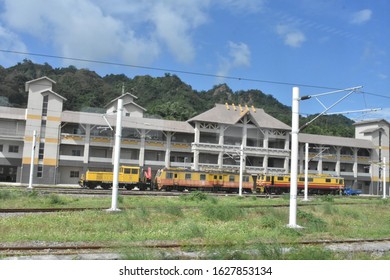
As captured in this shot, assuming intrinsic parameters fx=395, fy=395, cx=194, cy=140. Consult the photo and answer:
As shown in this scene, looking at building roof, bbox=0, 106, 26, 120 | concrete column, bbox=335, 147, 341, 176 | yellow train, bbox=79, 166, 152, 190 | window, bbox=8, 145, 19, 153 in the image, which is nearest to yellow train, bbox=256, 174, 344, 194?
yellow train, bbox=79, 166, 152, 190

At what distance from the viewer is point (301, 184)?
172 feet

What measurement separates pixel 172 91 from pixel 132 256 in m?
112

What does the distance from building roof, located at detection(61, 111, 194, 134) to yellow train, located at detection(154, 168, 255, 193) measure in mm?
14554

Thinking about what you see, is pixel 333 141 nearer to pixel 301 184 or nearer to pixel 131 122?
pixel 301 184

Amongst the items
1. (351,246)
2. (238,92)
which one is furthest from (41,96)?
(238,92)

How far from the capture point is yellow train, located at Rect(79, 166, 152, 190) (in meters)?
43.9

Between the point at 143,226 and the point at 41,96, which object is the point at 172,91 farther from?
the point at 143,226

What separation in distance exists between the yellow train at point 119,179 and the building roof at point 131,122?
14935 mm

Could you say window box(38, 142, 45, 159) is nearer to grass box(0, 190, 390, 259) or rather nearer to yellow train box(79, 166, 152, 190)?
yellow train box(79, 166, 152, 190)

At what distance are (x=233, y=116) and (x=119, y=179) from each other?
27.8 m

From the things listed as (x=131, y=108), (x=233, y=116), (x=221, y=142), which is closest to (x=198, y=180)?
(x=221, y=142)

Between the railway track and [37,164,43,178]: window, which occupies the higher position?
[37,164,43,178]: window

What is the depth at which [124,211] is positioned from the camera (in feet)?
65.8

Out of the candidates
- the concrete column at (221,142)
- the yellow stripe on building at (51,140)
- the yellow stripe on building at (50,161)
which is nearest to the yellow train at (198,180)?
the concrete column at (221,142)
